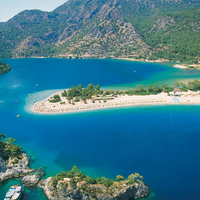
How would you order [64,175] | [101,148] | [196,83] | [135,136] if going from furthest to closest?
1. [196,83]
2. [135,136]
3. [101,148]
4. [64,175]

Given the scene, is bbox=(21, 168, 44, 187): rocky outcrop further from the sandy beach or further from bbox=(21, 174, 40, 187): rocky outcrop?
the sandy beach

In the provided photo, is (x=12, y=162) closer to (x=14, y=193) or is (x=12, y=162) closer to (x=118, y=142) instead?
(x=14, y=193)

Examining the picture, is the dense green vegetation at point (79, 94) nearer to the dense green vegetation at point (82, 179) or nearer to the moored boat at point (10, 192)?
A: the dense green vegetation at point (82, 179)

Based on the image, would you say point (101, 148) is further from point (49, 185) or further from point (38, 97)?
point (38, 97)

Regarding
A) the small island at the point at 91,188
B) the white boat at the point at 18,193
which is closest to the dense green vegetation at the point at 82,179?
the small island at the point at 91,188

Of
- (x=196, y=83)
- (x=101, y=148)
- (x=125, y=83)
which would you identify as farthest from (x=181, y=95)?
(x=101, y=148)

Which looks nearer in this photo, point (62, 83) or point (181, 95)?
point (181, 95)

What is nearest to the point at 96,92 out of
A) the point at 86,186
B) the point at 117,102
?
the point at 117,102

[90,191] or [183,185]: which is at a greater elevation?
[90,191]
